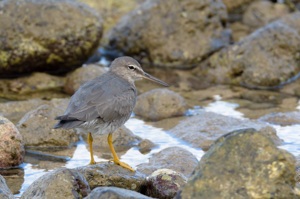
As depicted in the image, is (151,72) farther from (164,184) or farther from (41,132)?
(164,184)

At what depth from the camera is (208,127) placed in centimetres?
965

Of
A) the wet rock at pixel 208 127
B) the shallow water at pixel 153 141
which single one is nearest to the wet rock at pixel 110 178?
the shallow water at pixel 153 141

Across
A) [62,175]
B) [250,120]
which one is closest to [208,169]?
[62,175]

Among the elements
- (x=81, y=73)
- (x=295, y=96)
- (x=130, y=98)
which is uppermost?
(x=130, y=98)

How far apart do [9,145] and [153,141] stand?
231cm

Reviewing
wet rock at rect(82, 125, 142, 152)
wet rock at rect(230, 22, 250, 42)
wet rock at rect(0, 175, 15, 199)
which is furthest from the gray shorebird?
wet rock at rect(230, 22, 250, 42)

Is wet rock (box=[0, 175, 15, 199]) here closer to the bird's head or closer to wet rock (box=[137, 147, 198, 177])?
wet rock (box=[137, 147, 198, 177])

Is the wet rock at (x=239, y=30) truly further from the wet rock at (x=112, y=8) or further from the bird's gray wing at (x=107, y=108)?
the bird's gray wing at (x=107, y=108)

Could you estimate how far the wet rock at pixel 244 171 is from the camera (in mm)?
5125

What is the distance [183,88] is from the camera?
40.6ft

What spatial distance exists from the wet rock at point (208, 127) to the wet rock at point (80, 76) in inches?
94.6

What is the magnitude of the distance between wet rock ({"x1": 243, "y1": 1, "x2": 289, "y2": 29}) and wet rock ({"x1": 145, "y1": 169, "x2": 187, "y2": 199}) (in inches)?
371

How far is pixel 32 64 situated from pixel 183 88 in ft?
9.81

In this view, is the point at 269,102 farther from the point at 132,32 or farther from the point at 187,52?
the point at 132,32
